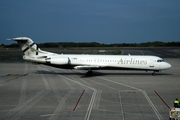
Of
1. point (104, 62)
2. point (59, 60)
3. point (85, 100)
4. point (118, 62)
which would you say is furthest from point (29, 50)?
point (85, 100)

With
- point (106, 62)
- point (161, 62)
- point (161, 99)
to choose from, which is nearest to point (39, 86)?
point (106, 62)

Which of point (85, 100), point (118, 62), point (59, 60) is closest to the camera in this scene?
point (85, 100)

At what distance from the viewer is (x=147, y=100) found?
1700 centimetres

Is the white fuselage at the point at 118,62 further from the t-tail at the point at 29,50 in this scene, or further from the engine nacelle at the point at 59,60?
the t-tail at the point at 29,50

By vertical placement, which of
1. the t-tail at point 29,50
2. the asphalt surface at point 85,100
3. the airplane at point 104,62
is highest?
the t-tail at point 29,50

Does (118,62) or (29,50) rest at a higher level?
(29,50)

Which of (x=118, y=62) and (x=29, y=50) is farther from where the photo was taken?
(x=29, y=50)

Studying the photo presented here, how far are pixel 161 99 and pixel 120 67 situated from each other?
12.1m

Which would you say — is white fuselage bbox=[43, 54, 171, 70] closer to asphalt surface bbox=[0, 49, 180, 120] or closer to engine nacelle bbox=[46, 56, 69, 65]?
engine nacelle bbox=[46, 56, 69, 65]

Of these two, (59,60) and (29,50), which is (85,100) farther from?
(29,50)

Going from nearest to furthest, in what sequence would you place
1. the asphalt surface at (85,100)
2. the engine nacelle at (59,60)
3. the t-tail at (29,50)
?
the asphalt surface at (85,100) → the engine nacelle at (59,60) → the t-tail at (29,50)

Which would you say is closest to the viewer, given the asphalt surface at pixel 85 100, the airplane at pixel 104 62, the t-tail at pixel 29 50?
the asphalt surface at pixel 85 100

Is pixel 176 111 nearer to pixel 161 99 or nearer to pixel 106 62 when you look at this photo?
pixel 161 99

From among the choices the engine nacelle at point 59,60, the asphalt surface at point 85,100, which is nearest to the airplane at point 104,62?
the engine nacelle at point 59,60
